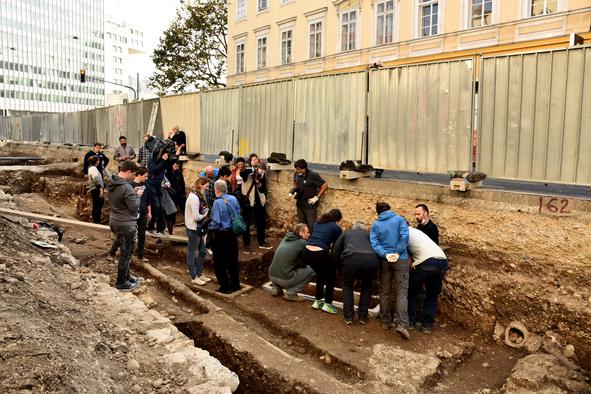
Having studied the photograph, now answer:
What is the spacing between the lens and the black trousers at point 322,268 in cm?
704

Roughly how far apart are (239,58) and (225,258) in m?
24.2

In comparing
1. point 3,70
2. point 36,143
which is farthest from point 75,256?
point 3,70

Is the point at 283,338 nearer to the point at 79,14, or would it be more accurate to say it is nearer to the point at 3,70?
the point at 3,70

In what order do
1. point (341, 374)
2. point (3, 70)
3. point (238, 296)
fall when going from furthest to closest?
point (3, 70)
point (238, 296)
point (341, 374)

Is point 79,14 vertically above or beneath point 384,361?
above

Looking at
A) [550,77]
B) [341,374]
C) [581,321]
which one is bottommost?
[341,374]

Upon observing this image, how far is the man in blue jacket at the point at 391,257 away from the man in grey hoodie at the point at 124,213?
3.42 m

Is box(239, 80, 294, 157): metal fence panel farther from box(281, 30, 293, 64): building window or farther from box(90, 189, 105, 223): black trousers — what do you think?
box(281, 30, 293, 64): building window

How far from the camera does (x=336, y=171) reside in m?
10.3

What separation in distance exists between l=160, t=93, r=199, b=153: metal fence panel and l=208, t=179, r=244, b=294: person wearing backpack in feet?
17.6

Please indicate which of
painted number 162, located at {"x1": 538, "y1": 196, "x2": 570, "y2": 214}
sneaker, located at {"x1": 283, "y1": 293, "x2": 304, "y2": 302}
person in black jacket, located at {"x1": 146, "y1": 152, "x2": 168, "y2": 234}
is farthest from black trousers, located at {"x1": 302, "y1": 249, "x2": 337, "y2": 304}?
person in black jacket, located at {"x1": 146, "y1": 152, "x2": 168, "y2": 234}

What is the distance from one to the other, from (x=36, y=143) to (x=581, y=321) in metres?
27.8

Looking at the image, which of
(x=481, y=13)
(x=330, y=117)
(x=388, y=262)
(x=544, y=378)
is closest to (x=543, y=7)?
(x=481, y=13)

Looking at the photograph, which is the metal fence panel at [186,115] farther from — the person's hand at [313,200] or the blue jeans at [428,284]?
the blue jeans at [428,284]
